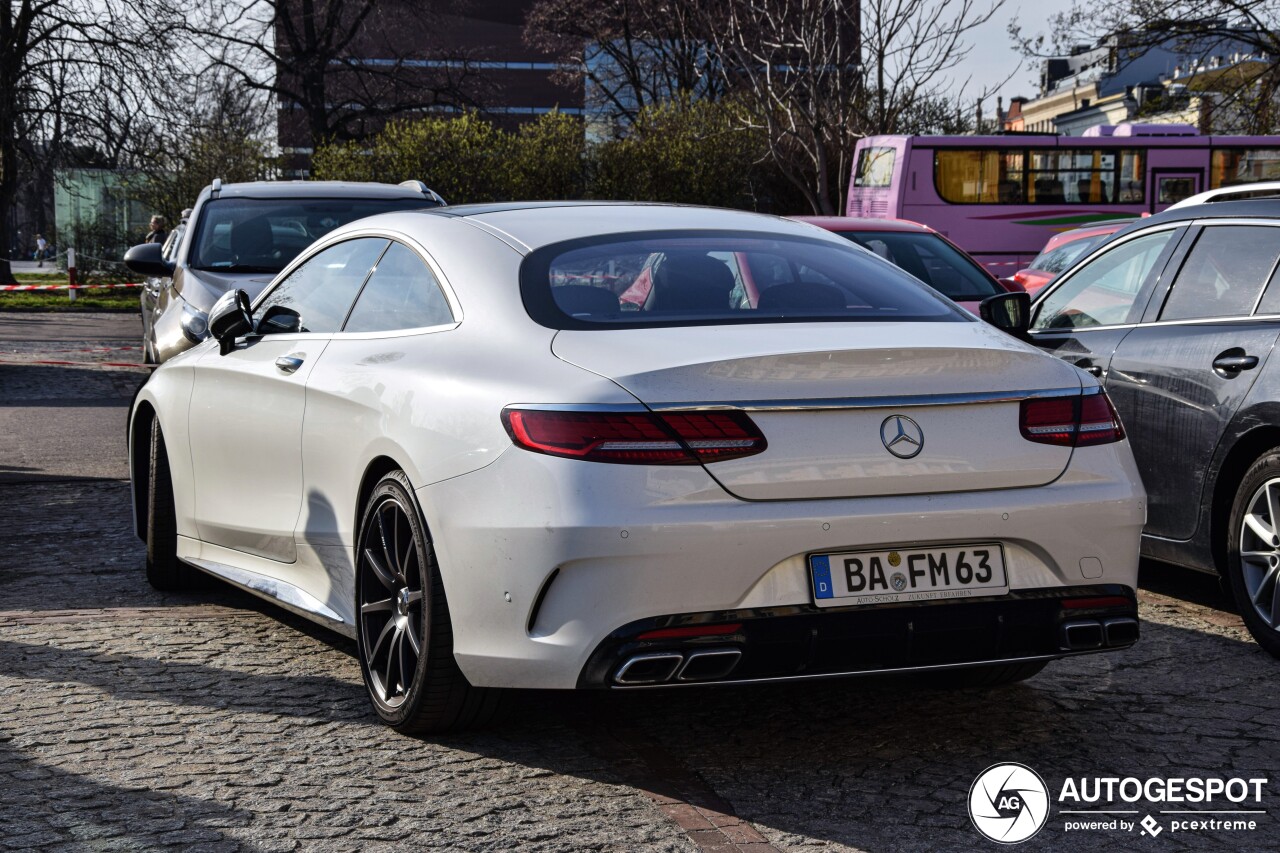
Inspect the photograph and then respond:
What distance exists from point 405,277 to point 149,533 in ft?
7.20

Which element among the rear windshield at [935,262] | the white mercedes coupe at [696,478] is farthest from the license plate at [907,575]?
the rear windshield at [935,262]

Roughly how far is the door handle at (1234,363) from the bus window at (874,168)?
24486mm

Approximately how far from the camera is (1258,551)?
5828mm

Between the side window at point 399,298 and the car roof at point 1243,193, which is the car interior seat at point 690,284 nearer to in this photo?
the side window at point 399,298

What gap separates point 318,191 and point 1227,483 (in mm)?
7333

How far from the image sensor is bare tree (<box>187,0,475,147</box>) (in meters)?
43.8

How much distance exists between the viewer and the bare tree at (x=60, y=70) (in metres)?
36.4

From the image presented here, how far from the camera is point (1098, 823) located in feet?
12.7

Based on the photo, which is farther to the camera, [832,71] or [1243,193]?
[832,71]

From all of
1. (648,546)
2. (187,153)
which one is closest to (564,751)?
(648,546)

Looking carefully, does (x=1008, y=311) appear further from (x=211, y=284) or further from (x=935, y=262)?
(x=935, y=262)

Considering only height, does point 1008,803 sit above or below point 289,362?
below

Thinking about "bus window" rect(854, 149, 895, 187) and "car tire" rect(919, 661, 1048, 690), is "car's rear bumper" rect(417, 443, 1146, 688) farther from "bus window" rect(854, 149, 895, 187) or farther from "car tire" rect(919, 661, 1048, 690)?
"bus window" rect(854, 149, 895, 187)

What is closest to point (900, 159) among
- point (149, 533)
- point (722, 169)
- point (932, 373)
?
point (722, 169)
